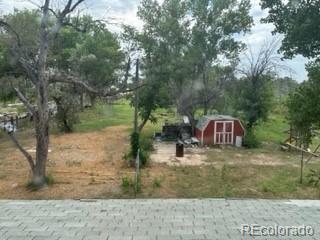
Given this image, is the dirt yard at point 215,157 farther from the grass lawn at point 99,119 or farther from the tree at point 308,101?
the grass lawn at point 99,119

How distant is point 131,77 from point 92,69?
15.0 m

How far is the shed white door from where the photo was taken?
19.7 metres

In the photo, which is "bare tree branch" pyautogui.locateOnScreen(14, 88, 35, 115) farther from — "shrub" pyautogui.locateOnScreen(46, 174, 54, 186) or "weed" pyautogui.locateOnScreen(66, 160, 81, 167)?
"weed" pyautogui.locateOnScreen(66, 160, 81, 167)

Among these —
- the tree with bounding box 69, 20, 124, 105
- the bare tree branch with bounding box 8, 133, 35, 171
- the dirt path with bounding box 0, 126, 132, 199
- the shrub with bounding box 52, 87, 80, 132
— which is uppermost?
the tree with bounding box 69, 20, 124, 105

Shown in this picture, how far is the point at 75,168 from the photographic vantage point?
40.9 ft

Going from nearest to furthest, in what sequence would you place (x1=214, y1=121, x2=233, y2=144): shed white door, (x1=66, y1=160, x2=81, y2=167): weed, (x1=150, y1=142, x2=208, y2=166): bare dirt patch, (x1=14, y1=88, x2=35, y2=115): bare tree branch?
(x1=14, y1=88, x2=35, y2=115): bare tree branch
(x1=66, y1=160, x2=81, y2=167): weed
(x1=150, y1=142, x2=208, y2=166): bare dirt patch
(x1=214, y1=121, x2=233, y2=144): shed white door

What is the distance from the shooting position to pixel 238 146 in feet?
63.8

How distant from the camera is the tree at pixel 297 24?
28.5ft

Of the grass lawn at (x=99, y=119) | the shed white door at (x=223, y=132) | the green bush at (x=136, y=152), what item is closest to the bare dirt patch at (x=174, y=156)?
the green bush at (x=136, y=152)

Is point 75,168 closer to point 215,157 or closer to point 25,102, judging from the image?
point 25,102

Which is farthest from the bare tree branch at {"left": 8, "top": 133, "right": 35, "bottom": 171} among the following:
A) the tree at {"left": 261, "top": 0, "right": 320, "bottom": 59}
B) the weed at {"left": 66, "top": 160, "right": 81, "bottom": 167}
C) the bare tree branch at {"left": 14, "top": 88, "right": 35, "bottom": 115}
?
the tree at {"left": 261, "top": 0, "right": 320, "bottom": 59}

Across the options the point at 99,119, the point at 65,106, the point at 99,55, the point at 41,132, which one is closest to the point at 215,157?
the point at 41,132

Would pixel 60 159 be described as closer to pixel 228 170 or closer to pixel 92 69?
pixel 228 170

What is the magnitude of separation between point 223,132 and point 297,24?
36.5 feet
